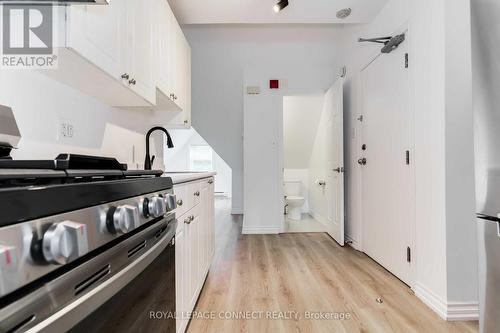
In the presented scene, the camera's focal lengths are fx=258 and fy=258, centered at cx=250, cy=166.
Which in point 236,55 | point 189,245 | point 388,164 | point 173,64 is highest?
point 236,55

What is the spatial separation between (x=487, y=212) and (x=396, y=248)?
1.43 m

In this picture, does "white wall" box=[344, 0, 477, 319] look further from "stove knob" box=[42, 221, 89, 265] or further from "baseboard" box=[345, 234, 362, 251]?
"stove knob" box=[42, 221, 89, 265]

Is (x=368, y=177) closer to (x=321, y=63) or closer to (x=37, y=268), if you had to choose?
(x=321, y=63)

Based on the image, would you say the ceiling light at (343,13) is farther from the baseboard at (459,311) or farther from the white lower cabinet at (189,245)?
the baseboard at (459,311)

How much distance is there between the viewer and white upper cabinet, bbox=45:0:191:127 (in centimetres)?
97

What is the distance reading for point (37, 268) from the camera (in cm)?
36

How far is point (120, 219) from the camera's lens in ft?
1.87

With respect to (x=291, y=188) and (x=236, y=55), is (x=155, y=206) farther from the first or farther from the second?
(x=291, y=188)

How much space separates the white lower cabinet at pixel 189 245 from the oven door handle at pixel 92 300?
51cm

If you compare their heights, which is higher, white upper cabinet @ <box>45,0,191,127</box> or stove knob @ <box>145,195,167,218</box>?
white upper cabinet @ <box>45,0,191,127</box>


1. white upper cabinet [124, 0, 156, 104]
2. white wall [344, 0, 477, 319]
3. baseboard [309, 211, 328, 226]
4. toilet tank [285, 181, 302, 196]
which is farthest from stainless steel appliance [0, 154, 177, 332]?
toilet tank [285, 181, 302, 196]

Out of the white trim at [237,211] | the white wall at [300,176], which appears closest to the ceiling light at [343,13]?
the white wall at [300,176]

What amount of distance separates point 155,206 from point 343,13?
262cm

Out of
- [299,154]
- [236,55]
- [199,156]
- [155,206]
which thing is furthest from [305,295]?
[199,156]
